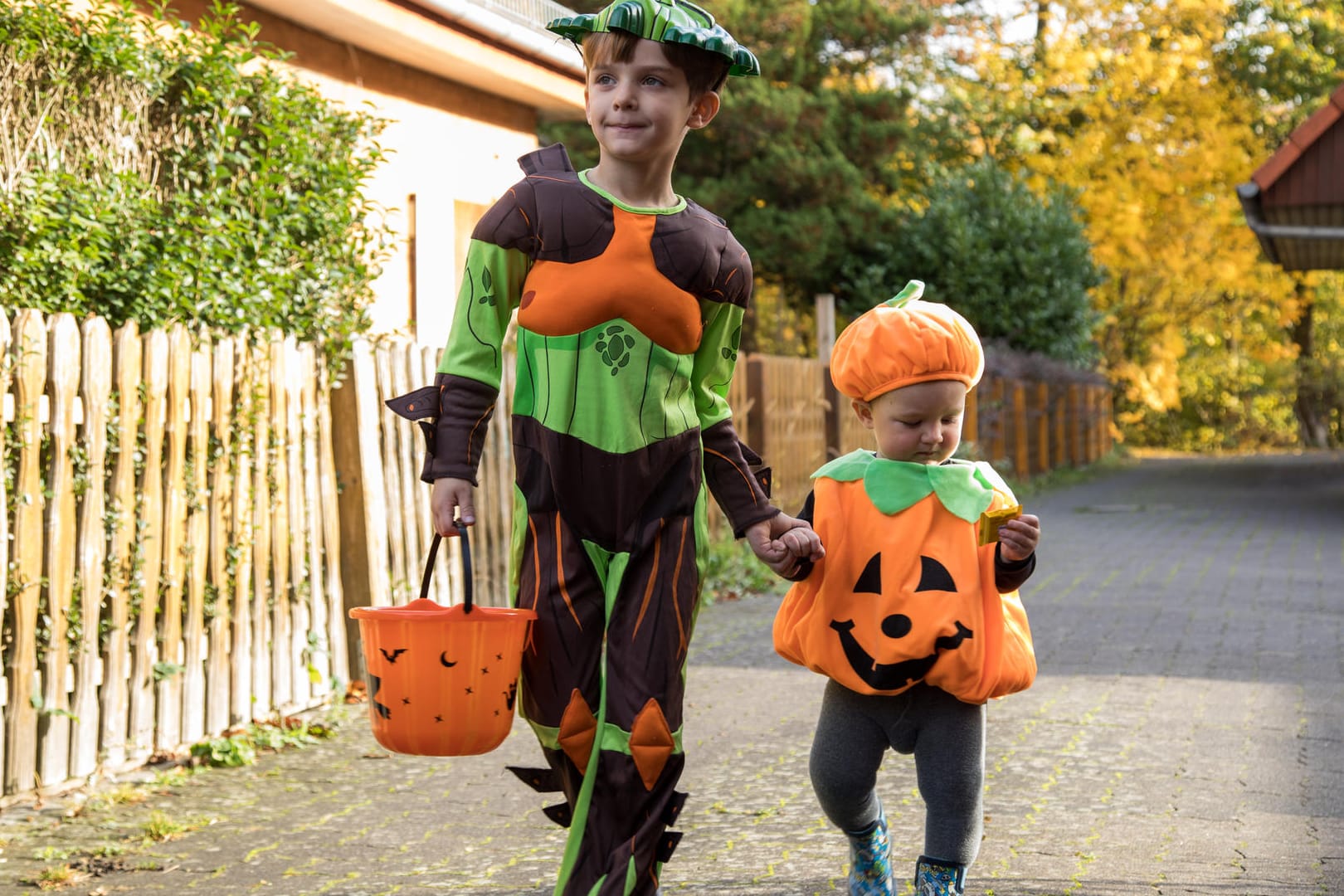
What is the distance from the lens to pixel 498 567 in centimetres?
761

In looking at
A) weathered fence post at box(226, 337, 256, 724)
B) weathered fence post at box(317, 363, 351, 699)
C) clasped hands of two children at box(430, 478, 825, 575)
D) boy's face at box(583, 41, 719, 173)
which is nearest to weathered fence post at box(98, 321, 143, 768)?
weathered fence post at box(226, 337, 256, 724)

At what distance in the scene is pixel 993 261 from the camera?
21.7 m

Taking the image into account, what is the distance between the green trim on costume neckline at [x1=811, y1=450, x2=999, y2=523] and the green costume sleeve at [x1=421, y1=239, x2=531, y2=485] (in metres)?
0.73

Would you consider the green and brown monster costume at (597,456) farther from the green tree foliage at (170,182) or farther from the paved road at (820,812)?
the green tree foliage at (170,182)

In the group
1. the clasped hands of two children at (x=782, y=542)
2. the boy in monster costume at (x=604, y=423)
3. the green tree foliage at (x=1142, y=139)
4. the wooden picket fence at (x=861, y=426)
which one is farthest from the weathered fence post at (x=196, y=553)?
the green tree foliage at (x=1142, y=139)

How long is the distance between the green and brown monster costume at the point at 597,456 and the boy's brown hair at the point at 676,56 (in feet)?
0.11

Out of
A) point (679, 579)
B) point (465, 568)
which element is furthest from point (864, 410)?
point (465, 568)

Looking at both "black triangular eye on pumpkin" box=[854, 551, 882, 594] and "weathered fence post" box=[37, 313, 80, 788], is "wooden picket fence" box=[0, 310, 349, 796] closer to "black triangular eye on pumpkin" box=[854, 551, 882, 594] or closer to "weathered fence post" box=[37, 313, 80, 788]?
"weathered fence post" box=[37, 313, 80, 788]

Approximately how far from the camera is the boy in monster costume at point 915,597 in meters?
3.01

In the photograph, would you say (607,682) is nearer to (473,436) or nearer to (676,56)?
(473,436)

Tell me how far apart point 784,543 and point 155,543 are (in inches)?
109

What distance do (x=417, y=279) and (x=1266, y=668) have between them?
6.04 m

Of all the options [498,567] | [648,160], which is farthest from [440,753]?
[498,567]

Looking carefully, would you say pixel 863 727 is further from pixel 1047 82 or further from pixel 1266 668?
pixel 1047 82
